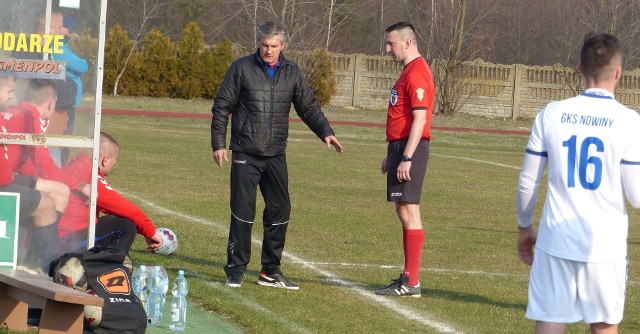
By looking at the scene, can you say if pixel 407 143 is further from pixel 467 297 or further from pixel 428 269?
pixel 428 269

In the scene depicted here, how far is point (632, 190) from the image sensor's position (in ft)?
17.3

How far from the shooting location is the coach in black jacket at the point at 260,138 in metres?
8.94

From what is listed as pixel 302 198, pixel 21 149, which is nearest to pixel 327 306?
pixel 21 149

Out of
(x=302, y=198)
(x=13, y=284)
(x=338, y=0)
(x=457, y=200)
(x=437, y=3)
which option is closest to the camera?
(x=13, y=284)

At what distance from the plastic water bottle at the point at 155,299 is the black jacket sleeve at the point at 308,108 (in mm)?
2115

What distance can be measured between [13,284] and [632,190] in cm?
354

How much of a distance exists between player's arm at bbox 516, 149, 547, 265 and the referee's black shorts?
128 inches

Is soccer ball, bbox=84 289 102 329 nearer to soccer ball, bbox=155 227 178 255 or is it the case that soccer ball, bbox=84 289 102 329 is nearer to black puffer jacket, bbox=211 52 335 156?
black puffer jacket, bbox=211 52 335 156

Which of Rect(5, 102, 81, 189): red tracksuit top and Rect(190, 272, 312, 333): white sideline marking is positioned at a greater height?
Rect(5, 102, 81, 189): red tracksuit top

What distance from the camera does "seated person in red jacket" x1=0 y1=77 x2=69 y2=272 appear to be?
723cm

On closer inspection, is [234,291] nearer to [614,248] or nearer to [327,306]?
[327,306]

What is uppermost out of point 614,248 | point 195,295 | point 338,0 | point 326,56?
point 338,0

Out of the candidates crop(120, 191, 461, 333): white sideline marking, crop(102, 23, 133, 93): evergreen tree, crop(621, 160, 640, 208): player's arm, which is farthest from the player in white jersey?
crop(102, 23, 133, 93): evergreen tree

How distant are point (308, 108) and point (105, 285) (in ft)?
9.53
